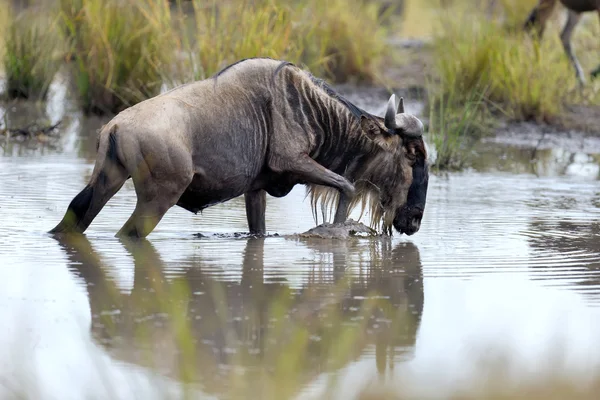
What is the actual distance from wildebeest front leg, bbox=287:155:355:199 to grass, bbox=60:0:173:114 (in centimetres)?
521

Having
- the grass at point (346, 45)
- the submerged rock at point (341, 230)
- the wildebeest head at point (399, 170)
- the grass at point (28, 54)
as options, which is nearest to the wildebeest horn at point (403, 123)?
the wildebeest head at point (399, 170)

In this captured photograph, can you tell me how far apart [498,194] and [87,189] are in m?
4.04

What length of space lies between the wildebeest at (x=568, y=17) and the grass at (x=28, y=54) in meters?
6.19

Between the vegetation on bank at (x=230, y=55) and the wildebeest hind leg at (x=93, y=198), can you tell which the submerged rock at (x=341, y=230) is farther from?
the vegetation on bank at (x=230, y=55)

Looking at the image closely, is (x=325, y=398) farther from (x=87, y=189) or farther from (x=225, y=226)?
(x=225, y=226)

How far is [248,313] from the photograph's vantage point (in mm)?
5109

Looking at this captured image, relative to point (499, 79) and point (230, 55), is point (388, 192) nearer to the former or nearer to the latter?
point (230, 55)

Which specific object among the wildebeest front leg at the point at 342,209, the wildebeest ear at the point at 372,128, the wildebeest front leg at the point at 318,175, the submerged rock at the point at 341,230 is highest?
the wildebeest ear at the point at 372,128

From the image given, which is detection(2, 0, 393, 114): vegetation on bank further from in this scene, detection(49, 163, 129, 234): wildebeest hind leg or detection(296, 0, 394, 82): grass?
detection(49, 163, 129, 234): wildebeest hind leg

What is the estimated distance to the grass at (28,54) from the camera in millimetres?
13578

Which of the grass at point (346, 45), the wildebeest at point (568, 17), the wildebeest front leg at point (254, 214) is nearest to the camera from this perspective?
the wildebeest front leg at point (254, 214)

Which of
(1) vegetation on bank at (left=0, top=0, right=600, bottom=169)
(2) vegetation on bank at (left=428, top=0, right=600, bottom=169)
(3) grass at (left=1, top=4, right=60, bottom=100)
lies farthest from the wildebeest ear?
(3) grass at (left=1, top=4, right=60, bottom=100)

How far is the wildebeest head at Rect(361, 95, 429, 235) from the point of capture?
7543 mm

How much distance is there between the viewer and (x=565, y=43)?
51.8 feet
